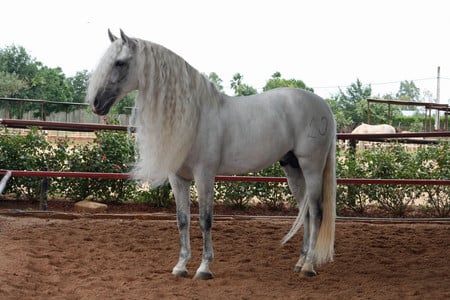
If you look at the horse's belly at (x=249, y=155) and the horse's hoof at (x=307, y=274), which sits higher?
the horse's belly at (x=249, y=155)

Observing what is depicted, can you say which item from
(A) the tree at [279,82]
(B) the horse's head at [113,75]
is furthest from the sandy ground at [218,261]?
(A) the tree at [279,82]

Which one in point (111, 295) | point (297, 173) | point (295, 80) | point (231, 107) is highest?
point (295, 80)

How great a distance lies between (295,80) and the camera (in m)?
28.7

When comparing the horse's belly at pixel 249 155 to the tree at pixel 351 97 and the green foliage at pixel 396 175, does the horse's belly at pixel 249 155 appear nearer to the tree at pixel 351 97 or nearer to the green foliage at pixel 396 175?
the green foliage at pixel 396 175

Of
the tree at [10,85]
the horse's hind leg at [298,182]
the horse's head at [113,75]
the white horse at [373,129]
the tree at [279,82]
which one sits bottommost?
the horse's hind leg at [298,182]

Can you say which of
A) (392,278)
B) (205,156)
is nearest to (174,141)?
(205,156)

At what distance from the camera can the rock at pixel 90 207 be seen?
5.98 metres

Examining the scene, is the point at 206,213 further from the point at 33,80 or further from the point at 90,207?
the point at 33,80

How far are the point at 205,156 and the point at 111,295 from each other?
100cm

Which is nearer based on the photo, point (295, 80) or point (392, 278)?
point (392, 278)

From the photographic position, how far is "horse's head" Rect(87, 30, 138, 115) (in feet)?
10.3

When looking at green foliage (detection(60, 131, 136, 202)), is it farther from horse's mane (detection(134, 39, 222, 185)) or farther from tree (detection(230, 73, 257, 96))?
tree (detection(230, 73, 257, 96))

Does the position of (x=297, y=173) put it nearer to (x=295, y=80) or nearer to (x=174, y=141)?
(x=174, y=141)

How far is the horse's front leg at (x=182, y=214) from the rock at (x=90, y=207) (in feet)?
8.92
